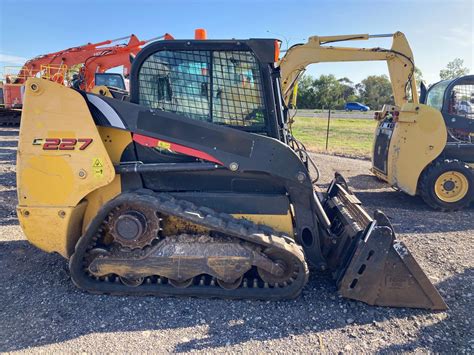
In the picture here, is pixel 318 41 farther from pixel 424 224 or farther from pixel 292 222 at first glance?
pixel 292 222

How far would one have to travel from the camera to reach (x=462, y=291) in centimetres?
364

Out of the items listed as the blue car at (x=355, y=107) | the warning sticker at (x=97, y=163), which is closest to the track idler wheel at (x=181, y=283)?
the warning sticker at (x=97, y=163)

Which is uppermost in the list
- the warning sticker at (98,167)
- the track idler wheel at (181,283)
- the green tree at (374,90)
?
the green tree at (374,90)

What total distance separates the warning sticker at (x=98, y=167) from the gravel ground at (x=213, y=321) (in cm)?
115

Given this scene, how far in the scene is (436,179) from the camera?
6.65 meters

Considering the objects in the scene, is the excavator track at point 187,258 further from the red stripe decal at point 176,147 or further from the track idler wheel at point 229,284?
the red stripe decal at point 176,147

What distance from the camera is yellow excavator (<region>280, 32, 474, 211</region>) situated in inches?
261

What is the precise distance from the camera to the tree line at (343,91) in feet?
164

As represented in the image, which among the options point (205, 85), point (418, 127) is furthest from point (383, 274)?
point (418, 127)

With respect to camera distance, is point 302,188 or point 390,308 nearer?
point 390,308

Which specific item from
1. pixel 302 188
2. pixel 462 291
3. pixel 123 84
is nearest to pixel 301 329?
pixel 302 188

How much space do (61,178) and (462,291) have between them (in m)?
4.09

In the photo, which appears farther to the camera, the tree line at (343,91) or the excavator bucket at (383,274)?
the tree line at (343,91)

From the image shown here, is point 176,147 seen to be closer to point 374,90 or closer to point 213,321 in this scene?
point 213,321
